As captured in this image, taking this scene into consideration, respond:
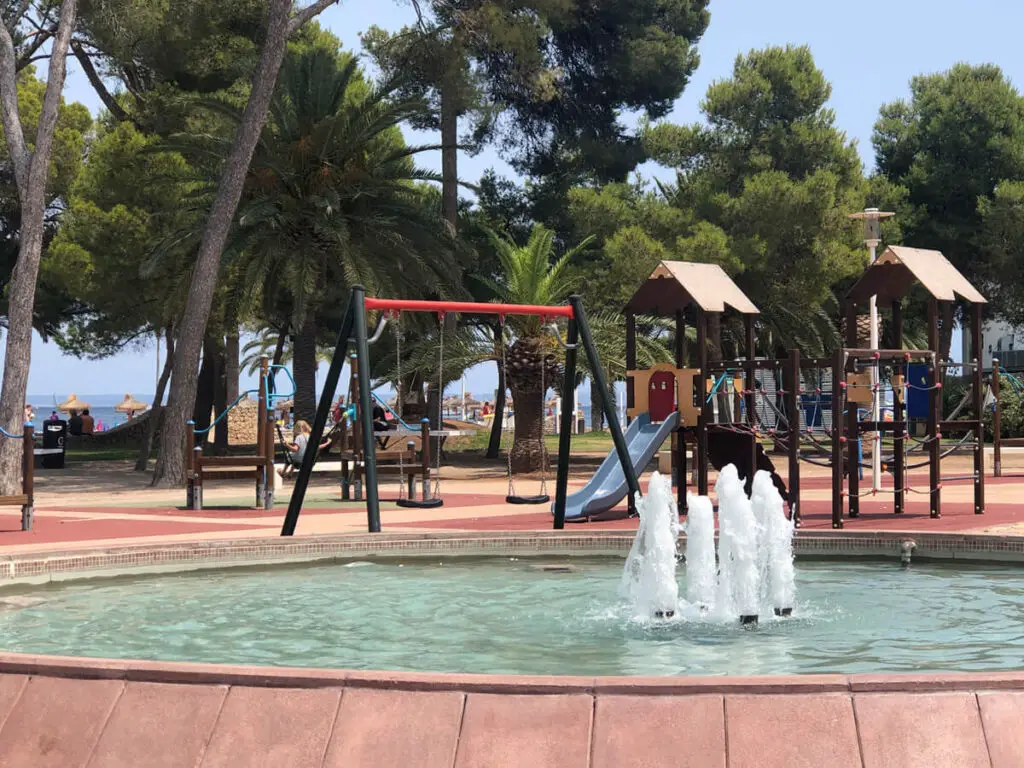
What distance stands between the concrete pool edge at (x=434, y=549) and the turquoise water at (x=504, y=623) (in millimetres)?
235

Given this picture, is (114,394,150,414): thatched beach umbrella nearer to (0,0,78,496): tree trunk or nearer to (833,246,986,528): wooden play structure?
(0,0,78,496): tree trunk

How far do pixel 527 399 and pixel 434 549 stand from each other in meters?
15.0

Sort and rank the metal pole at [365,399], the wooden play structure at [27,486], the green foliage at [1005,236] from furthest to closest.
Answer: the green foliage at [1005,236]
the wooden play structure at [27,486]
the metal pole at [365,399]

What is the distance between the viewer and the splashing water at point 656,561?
8.18 metres

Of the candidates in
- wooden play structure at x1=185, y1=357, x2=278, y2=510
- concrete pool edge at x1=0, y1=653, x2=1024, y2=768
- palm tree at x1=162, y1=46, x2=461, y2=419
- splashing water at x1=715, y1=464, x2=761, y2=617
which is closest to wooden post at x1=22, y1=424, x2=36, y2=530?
wooden play structure at x1=185, y1=357, x2=278, y2=510

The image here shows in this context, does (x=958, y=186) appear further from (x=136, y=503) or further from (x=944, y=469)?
(x=136, y=503)

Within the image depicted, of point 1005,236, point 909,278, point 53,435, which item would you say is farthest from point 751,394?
point 1005,236

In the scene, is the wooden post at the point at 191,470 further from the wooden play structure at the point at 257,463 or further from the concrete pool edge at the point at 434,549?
the concrete pool edge at the point at 434,549

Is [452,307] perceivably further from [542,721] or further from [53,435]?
[53,435]

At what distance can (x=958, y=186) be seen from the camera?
43.5m

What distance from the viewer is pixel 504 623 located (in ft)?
26.7

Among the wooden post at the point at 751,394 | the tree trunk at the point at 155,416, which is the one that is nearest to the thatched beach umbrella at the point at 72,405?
the tree trunk at the point at 155,416

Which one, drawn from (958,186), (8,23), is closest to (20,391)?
(8,23)

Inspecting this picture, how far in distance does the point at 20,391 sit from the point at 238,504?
16.6 ft
